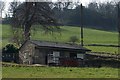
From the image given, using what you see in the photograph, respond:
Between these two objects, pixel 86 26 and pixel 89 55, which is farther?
pixel 86 26

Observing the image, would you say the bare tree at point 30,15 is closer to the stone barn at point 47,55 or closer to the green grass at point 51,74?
the stone barn at point 47,55

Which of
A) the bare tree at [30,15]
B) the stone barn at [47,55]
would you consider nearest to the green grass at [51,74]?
the stone barn at [47,55]

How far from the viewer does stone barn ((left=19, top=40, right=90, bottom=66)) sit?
39369mm

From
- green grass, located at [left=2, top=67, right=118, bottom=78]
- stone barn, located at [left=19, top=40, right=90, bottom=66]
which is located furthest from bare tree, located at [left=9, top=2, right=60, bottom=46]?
green grass, located at [left=2, top=67, right=118, bottom=78]

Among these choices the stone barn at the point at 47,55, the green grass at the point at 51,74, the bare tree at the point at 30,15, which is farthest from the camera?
the bare tree at the point at 30,15

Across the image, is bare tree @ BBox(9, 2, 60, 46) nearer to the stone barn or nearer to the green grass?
the stone barn

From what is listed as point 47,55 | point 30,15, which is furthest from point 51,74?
point 30,15

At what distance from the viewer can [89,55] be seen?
45.8m

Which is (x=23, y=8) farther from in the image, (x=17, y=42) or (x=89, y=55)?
(x=89, y=55)

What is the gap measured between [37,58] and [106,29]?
150 feet

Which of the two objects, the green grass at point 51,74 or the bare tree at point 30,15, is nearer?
the green grass at point 51,74

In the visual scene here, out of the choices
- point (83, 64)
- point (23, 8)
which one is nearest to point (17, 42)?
point (23, 8)

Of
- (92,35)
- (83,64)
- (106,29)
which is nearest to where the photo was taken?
(83,64)

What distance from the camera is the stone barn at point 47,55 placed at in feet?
129
